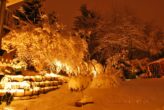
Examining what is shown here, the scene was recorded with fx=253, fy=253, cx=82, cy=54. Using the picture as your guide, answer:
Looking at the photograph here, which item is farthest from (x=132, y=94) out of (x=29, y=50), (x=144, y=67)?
(x=144, y=67)

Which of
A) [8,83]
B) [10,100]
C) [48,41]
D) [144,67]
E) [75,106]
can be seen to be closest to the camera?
[75,106]

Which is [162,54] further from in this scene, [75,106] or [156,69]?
[75,106]

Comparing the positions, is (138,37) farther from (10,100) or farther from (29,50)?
(10,100)

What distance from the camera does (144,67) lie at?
13266mm

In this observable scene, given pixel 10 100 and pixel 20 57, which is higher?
pixel 20 57

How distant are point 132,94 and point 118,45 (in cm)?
535

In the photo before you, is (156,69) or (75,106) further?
(156,69)

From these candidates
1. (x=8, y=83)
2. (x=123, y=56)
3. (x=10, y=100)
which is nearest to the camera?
(x=10, y=100)

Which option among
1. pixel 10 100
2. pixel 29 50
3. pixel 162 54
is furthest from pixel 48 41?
pixel 162 54

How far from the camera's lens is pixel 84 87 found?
318 inches

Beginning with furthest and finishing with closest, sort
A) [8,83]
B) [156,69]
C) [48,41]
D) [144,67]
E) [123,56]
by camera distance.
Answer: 1. [144,67]
2. [156,69]
3. [123,56]
4. [48,41]
5. [8,83]

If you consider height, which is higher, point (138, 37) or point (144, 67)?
point (138, 37)

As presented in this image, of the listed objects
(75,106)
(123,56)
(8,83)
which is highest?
(123,56)

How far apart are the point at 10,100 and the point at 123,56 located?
5.81 metres
